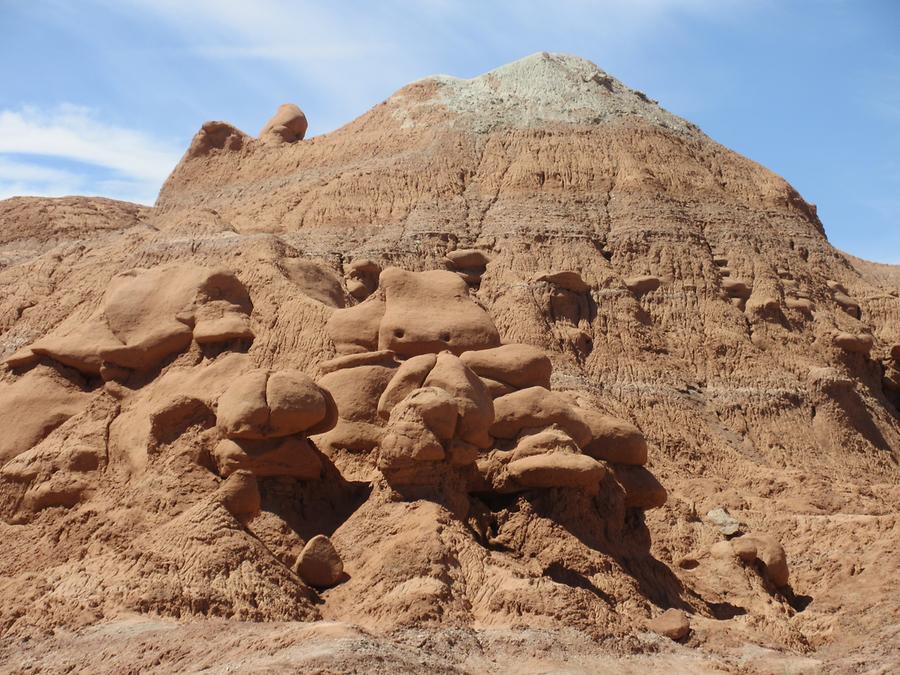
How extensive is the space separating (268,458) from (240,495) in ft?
3.58

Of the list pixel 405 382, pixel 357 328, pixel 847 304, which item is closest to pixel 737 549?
pixel 405 382

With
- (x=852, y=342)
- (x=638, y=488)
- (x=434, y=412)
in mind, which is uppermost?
(x=852, y=342)

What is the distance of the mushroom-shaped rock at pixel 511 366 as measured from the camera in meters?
22.9

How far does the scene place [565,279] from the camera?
37.1 metres

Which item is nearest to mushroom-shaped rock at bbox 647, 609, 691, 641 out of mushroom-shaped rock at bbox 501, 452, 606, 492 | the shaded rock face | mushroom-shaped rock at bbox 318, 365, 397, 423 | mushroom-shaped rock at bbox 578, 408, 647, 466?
the shaded rock face

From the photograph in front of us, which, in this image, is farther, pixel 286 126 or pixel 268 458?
pixel 286 126

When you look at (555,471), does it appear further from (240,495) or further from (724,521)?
(724,521)

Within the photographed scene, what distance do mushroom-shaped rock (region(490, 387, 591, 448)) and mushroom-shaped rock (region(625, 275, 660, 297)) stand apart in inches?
662

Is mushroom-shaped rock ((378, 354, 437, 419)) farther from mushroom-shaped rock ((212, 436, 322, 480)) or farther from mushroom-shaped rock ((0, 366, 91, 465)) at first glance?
mushroom-shaped rock ((0, 366, 91, 465))

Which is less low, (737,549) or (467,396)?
(467,396)

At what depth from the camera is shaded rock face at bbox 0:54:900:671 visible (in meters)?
18.7

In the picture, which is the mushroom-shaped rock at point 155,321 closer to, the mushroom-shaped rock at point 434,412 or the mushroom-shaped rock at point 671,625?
the mushroom-shaped rock at point 434,412

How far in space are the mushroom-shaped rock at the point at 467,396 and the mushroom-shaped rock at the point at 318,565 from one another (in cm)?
305

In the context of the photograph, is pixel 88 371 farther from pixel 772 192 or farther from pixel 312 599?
pixel 772 192
